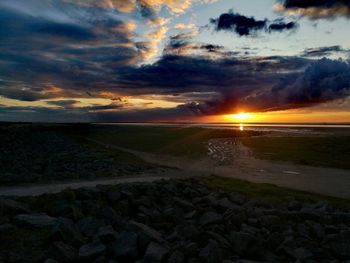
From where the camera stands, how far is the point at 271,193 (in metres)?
16.6

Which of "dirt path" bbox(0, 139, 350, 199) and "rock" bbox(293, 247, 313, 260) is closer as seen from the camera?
"rock" bbox(293, 247, 313, 260)

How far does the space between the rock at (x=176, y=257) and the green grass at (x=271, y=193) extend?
849 cm

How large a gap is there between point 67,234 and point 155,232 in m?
2.06

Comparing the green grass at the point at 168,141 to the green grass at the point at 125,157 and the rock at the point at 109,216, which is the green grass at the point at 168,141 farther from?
the rock at the point at 109,216

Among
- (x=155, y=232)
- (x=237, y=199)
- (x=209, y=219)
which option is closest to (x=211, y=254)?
(x=155, y=232)

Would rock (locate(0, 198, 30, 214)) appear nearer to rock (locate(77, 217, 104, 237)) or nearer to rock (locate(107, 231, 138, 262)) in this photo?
rock (locate(77, 217, 104, 237))

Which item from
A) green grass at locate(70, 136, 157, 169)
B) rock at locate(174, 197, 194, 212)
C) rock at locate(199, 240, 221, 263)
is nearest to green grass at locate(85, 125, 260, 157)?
green grass at locate(70, 136, 157, 169)

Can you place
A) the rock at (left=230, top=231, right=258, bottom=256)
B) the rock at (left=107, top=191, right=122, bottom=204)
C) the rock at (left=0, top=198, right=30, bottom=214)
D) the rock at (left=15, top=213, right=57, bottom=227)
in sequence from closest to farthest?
the rock at (left=230, top=231, right=258, bottom=256) < the rock at (left=15, top=213, right=57, bottom=227) < the rock at (left=0, top=198, right=30, bottom=214) < the rock at (left=107, top=191, right=122, bottom=204)

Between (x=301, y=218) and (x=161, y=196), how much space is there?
16.9 ft

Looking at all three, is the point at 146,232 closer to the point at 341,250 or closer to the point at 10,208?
the point at 10,208

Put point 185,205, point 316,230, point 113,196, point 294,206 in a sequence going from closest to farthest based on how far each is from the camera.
Result: point 316,230
point 185,205
point 113,196
point 294,206

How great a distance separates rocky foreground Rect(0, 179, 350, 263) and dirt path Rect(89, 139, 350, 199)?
762cm

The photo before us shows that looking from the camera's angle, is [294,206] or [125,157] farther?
[125,157]

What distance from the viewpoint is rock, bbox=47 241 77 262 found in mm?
6863
